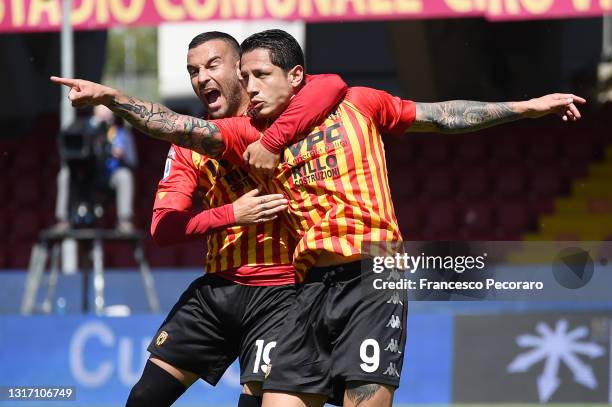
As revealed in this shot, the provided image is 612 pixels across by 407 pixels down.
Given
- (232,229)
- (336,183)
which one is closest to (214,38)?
(232,229)

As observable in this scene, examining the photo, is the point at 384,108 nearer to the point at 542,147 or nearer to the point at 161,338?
the point at 161,338

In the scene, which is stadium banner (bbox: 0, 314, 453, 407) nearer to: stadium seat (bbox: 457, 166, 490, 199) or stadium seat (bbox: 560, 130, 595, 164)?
stadium seat (bbox: 457, 166, 490, 199)

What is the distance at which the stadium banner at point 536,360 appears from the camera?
6.47m

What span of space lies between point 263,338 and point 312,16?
13.0 feet

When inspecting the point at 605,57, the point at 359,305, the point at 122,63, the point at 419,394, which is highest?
the point at 122,63

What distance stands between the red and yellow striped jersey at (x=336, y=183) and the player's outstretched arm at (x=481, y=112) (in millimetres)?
280

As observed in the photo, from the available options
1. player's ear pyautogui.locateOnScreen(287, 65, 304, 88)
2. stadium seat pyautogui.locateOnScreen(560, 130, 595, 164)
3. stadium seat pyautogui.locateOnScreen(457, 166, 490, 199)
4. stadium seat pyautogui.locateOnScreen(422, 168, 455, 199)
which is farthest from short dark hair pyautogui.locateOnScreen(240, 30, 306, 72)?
stadium seat pyautogui.locateOnScreen(560, 130, 595, 164)

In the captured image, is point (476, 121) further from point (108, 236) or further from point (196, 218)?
point (108, 236)

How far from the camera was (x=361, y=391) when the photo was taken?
11.3ft

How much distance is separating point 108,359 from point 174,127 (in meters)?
3.30

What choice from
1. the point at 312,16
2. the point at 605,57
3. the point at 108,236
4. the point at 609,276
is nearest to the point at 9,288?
the point at 108,236

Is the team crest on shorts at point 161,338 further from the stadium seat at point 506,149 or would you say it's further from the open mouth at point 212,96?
the stadium seat at point 506,149

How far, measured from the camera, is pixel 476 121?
12.6 ft

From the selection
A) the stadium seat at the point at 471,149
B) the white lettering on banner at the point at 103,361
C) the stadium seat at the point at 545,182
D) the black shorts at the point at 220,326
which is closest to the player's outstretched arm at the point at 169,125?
the black shorts at the point at 220,326
